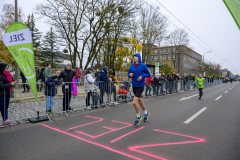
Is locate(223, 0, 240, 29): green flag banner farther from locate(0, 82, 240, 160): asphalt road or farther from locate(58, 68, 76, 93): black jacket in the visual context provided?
locate(58, 68, 76, 93): black jacket

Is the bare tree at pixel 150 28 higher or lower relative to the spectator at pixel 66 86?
higher

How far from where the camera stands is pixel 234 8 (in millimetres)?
2520

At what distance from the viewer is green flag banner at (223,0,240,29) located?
249 centimetres

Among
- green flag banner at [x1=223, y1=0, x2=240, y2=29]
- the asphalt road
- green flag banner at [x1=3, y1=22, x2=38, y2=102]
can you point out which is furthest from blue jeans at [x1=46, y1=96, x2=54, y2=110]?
green flag banner at [x1=223, y1=0, x2=240, y2=29]

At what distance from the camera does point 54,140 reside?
3.76 metres

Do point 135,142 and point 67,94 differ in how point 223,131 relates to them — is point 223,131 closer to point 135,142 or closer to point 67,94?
point 135,142

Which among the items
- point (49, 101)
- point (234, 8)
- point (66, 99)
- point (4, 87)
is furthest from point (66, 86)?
point (234, 8)

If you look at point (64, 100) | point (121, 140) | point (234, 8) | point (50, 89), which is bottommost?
point (121, 140)

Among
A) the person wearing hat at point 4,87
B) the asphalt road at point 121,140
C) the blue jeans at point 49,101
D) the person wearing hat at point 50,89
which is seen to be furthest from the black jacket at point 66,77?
the person wearing hat at point 4,87

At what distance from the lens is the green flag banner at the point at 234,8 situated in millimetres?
2486

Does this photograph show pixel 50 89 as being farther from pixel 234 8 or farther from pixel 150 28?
pixel 150 28

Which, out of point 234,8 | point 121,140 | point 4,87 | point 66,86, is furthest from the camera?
point 66,86

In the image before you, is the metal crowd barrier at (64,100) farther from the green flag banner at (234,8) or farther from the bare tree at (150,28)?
A: the bare tree at (150,28)

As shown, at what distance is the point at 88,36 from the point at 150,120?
1922 centimetres
